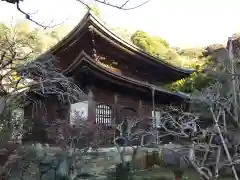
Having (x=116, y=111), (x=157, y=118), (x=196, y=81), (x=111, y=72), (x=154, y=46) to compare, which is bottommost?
(x=157, y=118)

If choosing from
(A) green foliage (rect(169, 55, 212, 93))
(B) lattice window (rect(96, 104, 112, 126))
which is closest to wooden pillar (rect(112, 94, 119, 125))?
(B) lattice window (rect(96, 104, 112, 126))

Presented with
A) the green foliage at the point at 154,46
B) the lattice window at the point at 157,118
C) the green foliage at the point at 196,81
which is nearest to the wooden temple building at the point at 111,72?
the lattice window at the point at 157,118

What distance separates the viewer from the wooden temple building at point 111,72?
452 inches

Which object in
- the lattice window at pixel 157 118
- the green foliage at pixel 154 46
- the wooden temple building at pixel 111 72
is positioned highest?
the green foliage at pixel 154 46

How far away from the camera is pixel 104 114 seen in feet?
40.4

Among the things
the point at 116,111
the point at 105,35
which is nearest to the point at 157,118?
the point at 116,111

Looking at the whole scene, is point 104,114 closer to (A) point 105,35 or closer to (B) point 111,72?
(B) point 111,72

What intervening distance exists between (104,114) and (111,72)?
1.92 metres

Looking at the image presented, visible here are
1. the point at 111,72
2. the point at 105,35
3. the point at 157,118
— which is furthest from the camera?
the point at 157,118

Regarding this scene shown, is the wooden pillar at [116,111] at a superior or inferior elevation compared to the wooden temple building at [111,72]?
inferior

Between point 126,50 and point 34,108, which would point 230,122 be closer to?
point 126,50

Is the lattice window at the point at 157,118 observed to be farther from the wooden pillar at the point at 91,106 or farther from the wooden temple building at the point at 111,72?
the wooden pillar at the point at 91,106

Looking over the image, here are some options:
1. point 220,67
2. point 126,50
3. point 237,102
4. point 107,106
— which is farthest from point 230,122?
point 126,50

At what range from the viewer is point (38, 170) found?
8430mm
